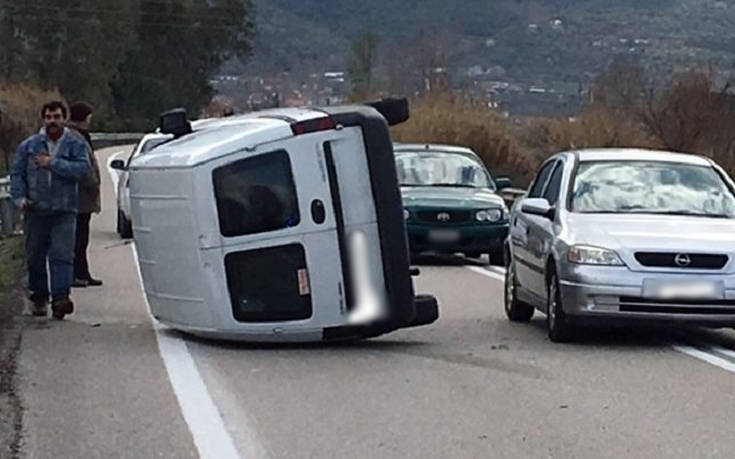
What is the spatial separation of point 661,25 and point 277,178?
231 feet

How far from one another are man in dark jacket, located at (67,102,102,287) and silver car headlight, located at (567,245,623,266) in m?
5.70

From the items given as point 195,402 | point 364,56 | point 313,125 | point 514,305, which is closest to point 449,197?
point 514,305

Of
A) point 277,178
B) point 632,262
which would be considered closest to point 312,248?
point 277,178

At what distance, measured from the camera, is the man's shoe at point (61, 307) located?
14.2 metres

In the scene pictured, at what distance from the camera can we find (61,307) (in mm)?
14266

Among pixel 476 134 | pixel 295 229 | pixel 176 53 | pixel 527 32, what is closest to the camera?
pixel 295 229

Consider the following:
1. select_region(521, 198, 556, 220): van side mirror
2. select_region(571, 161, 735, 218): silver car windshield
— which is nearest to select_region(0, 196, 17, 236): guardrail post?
select_region(521, 198, 556, 220): van side mirror

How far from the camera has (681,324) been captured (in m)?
12.8

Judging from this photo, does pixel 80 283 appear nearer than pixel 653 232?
No

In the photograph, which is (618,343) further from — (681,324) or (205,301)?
(205,301)

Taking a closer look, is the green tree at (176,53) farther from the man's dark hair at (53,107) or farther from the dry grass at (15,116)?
the man's dark hair at (53,107)

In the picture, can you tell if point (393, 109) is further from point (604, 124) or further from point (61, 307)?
point (604, 124)

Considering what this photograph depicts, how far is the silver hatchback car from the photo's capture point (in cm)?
1268

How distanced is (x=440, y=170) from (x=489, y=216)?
1717 mm
